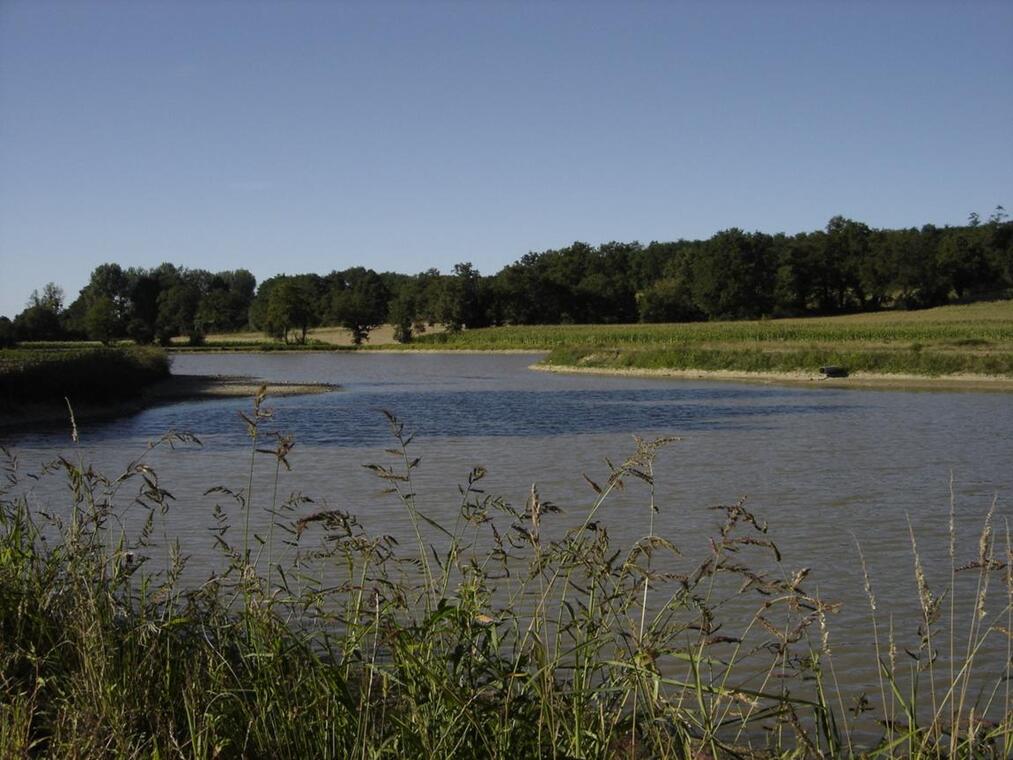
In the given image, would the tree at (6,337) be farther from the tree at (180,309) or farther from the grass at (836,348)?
the tree at (180,309)

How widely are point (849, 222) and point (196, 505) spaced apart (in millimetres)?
125005

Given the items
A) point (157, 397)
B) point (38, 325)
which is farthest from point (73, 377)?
point (38, 325)

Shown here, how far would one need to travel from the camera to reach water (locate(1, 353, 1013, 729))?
43.3 feet

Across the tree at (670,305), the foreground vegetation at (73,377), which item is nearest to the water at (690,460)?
the foreground vegetation at (73,377)

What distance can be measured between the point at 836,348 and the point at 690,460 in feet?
123

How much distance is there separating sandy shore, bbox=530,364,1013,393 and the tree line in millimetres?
46818

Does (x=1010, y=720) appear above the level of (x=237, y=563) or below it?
below

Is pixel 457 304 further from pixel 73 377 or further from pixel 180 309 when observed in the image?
pixel 73 377

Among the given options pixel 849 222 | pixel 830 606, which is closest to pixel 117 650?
pixel 830 606

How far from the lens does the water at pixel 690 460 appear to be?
13202 mm

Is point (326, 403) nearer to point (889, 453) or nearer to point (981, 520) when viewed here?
point (889, 453)

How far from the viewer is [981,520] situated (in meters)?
15.5

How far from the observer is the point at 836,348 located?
58.1 metres

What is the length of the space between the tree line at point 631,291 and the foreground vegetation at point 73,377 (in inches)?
1385
